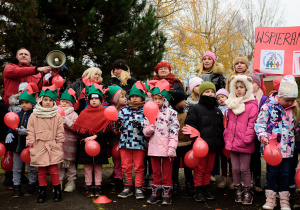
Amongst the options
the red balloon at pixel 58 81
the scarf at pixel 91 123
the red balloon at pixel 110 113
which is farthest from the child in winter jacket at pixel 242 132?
the red balloon at pixel 58 81

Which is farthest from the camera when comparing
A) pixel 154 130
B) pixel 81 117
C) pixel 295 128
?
pixel 81 117

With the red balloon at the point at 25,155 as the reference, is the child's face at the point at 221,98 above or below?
above

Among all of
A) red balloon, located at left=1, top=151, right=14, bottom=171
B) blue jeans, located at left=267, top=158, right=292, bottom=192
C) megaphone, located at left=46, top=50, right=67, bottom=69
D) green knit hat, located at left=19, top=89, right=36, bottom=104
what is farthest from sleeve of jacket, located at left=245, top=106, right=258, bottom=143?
red balloon, located at left=1, top=151, right=14, bottom=171

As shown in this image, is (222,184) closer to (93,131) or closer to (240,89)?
(240,89)

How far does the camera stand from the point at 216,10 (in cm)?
2130

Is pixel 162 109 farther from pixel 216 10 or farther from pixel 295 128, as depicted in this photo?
pixel 216 10

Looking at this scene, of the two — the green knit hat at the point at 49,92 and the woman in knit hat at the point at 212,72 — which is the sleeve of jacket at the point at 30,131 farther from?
the woman in knit hat at the point at 212,72

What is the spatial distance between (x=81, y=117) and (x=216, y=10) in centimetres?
1864

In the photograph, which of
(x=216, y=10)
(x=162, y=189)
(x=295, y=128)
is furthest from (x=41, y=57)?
(x=216, y=10)

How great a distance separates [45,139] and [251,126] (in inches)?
126

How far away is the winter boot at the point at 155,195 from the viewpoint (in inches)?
183

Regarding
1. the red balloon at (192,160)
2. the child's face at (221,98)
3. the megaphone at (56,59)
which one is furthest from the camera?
the megaphone at (56,59)

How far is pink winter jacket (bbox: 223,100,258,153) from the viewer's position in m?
4.46

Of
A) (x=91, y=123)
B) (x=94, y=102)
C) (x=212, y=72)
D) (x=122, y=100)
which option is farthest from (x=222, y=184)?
(x=94, y=102)
